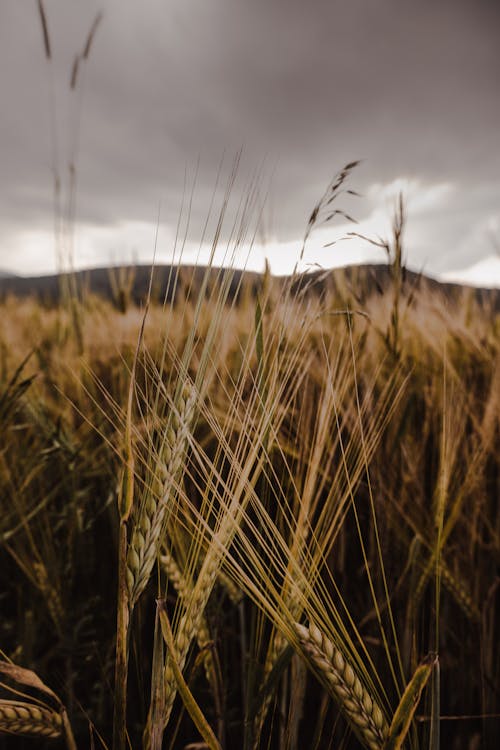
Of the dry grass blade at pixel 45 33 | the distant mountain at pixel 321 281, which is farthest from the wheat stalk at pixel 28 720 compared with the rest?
the dry grass blade at pixel 45 33

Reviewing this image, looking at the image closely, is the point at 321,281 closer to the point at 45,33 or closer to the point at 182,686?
the point at 182,686

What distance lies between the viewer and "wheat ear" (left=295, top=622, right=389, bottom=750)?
28 centimetres

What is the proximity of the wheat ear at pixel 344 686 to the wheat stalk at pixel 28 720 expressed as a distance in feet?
0.58

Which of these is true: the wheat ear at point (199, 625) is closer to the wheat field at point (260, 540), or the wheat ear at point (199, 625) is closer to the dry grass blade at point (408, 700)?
the wheat field at point (260, 540)

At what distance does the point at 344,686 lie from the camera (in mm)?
292

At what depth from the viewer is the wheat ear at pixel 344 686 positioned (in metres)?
0.28

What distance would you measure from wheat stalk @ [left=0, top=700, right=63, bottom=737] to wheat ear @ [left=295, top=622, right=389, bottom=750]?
0.58 ft

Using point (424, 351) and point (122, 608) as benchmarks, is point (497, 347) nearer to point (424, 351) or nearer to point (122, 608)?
point (424, 351)

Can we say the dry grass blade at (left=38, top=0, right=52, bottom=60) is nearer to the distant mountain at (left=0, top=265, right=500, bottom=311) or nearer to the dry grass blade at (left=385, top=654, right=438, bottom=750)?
the distant mountain at (left=0, top=265, right=500, bottom=311)

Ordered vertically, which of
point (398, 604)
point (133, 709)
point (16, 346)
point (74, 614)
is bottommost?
point (133, 709)

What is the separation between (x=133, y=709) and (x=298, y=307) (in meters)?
0.70

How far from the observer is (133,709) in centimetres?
68

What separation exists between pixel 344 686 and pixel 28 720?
0.21 m

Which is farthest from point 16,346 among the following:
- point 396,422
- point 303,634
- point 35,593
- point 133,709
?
point 303,634
